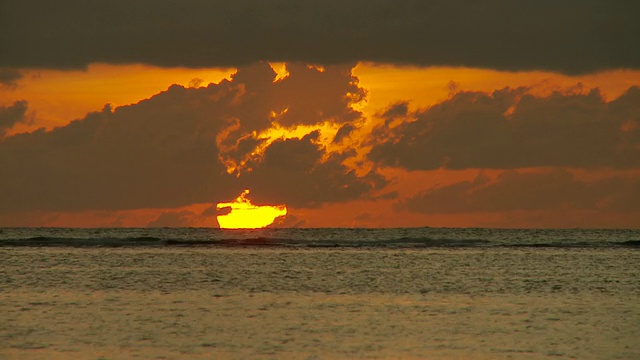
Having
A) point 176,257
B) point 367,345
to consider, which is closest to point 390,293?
point 367,345

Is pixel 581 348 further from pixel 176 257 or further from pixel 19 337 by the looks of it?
pixel 176 257

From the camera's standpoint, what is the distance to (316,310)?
4081cm

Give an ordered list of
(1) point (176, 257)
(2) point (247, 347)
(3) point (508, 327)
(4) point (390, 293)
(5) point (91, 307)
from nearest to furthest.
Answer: (2) point (247, 347), (3) point (508, 327), (5) point (91, 307), (4) point (390, 293), (1) point (176, 257)

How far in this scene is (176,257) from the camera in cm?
8381

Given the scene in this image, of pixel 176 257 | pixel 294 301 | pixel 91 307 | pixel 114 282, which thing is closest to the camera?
pixel 91 307

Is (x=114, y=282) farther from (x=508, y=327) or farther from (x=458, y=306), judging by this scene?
(x=508, y=327)

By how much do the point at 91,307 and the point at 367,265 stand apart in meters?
33.8

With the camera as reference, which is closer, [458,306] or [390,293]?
[458,306]

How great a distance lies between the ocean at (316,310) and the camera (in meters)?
30.7

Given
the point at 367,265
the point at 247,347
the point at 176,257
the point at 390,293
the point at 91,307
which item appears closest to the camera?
the point at 247,347

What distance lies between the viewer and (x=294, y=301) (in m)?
44.5

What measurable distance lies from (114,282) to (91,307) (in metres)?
12.9

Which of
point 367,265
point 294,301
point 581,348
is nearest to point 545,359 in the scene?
point 581,348

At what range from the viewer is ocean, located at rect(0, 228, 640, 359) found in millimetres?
30719
